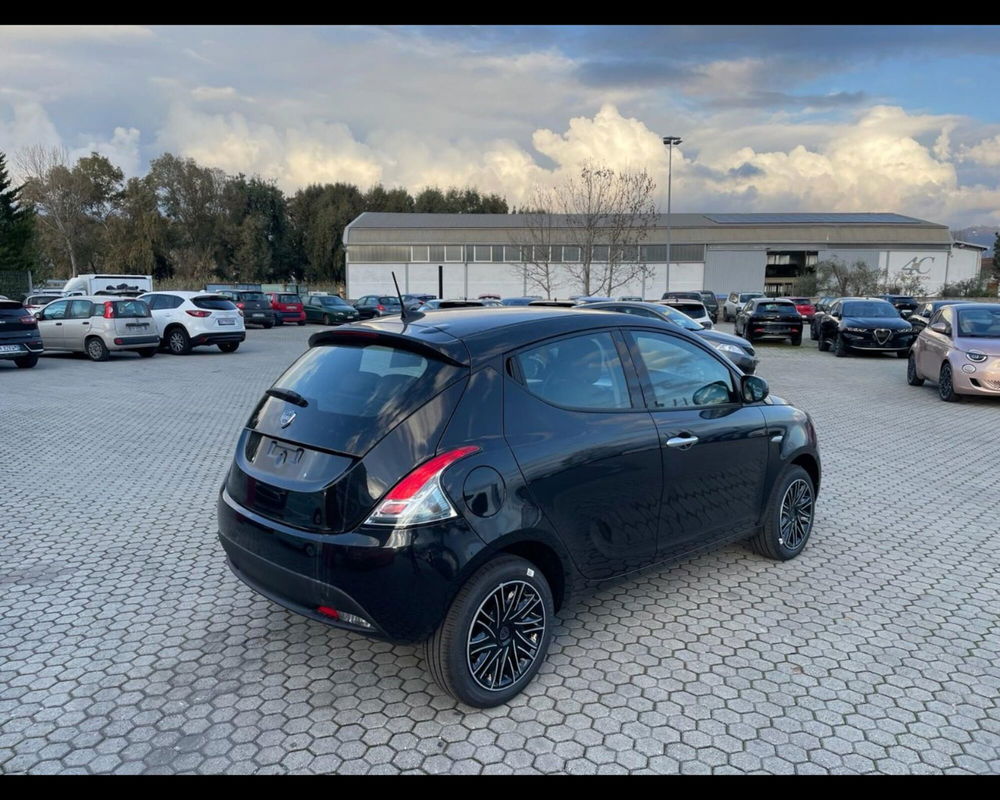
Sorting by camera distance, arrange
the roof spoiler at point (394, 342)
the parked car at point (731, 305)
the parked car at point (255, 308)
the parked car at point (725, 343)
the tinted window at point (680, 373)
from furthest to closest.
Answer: the parked car at point (731, 305)
the parked car at point (255, 308)
the parked car at point (725, 343)
the tinted window at point (680, 373)
the roof spoiler at point (394, 342)

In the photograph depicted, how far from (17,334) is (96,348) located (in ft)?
7.97

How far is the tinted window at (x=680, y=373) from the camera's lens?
13.0ft

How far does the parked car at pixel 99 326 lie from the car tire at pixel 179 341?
0.97 m

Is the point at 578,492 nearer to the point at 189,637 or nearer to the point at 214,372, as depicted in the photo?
the point at 189,637

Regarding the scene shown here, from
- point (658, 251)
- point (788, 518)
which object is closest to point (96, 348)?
point (788, 518)

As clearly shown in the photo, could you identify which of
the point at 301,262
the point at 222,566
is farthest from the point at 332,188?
the point at 222,566

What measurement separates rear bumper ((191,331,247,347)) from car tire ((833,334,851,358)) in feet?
55.1

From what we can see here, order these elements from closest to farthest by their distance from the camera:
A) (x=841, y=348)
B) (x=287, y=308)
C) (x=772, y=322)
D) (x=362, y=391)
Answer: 1. (x=362, y=391)
2. (x=841, y=348)
3. (x=772, y=322)
4. (x=287, y=308)

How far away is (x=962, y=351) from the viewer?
38.7 ft

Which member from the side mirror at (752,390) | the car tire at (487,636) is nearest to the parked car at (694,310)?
the side mirror at (752,390)

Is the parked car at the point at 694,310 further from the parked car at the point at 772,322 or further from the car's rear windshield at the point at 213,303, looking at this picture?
the car's rear windshield at the point at 213,303

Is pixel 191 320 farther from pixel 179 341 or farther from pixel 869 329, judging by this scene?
pixel 869 329

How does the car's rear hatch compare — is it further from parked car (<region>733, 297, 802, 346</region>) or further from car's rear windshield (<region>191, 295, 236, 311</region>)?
parked car (<region>733, 297, 802, 346</region>)

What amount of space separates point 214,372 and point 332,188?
6735 cm
